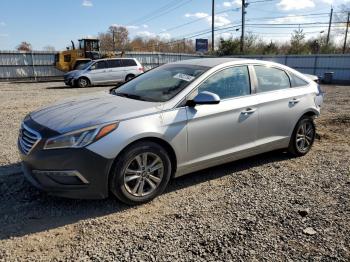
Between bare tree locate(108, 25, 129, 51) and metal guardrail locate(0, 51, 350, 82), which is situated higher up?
bare tree locate(108, 25, 129, 51)

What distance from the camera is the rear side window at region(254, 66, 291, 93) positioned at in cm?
498

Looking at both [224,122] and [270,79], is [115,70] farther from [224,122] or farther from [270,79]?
[224,122]

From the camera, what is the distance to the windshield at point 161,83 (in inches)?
170

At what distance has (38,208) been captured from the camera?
12.4 ft

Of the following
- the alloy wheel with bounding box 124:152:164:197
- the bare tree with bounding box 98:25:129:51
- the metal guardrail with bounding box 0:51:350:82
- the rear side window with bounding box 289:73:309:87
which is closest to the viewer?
the alloy wheel with bounding box 124:152:164:197

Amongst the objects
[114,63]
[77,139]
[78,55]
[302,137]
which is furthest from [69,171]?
A: [78,55]

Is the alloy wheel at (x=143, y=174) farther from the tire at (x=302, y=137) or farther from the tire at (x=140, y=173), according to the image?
the tire at (x=302, y=137)

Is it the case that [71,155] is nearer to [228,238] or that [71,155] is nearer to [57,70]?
[228,238]

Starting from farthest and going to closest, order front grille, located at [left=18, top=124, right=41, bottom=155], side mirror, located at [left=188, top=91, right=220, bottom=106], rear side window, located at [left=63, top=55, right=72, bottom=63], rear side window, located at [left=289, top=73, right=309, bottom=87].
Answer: rear side window, located at [left=63, top=55, right=72, bottom=63]
rear side window, located at [left=289, top=73, right=309, bottom=87]
side mirror, located at [left=188, top=91, right=220, bottom=106]
front grille, located at [left=18, top=124, right=41, bottom=155]

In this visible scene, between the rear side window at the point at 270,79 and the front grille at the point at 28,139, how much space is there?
3001mm

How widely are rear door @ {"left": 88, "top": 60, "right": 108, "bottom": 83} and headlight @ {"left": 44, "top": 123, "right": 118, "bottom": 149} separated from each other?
55.9 ft

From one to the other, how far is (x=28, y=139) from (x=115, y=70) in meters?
16.9

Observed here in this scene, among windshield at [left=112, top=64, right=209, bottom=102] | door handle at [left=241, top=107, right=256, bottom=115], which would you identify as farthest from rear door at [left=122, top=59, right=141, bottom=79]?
door handle at [left=241, top=107, right=256, bottom=115]

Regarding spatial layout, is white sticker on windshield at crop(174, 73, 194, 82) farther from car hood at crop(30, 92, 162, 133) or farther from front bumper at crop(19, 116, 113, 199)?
front bumper at crop(19, 116, 113, 199)
